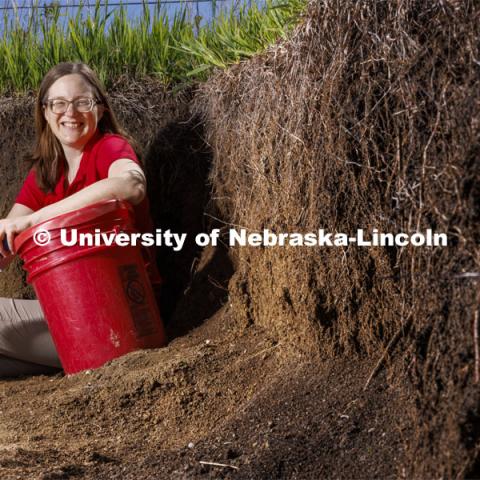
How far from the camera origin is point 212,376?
9.54 ft

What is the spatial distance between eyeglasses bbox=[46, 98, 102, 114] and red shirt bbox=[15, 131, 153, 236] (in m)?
0.14

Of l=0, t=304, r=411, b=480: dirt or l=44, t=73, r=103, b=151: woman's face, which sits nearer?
l=0, t=304, r=411, b=480: dirt

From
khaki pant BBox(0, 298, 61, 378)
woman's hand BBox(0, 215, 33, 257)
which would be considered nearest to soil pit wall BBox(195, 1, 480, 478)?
woman's hand BBox(0, 215, 33, 257)

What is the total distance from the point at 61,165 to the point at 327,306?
5.16ft

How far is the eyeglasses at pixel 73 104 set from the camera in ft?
11.3

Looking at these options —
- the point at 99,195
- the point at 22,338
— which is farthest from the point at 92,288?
the point at 22,338

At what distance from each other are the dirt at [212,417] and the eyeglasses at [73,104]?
1.07 m

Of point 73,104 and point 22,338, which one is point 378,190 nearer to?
point 73,104

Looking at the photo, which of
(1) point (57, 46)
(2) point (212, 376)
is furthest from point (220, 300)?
(1) point (57, 46)

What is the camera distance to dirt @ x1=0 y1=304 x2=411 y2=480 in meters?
2.22

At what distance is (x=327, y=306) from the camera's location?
2625mm

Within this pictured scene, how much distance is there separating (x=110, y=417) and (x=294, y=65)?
141cm

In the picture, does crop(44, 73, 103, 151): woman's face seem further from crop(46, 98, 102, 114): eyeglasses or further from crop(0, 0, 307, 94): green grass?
crop(0, 0, 307, 94): green grass

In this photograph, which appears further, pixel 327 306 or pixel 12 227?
pixel 12 227
